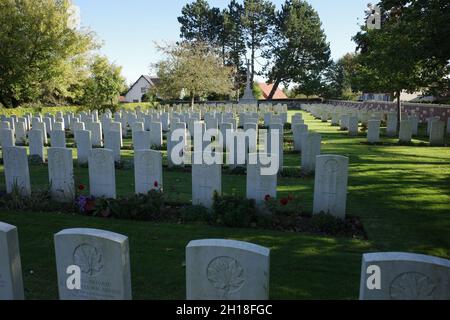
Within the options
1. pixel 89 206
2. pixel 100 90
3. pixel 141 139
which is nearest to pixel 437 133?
pixel 141 139

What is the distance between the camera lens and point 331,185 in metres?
6.87

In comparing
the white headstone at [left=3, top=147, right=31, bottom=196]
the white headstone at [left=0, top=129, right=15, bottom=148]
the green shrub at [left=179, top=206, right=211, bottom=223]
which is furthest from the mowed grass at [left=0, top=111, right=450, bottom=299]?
the white headstone at [left=0, top=129, right=15, bottom=148]

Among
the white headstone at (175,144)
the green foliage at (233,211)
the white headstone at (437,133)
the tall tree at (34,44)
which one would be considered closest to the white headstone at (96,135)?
the white headstone at (175,144)

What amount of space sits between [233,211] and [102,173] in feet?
9.15

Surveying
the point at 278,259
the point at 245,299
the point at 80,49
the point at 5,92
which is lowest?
the point at 278,259

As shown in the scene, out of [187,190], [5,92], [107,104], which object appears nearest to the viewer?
[187,190]

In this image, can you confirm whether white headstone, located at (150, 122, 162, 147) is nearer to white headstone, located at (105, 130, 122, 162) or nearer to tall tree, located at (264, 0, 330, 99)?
white headstone, located at (105, 130, 122, 162)

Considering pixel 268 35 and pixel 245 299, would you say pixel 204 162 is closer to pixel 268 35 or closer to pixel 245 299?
pixel 245 299

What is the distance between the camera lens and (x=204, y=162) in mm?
7449

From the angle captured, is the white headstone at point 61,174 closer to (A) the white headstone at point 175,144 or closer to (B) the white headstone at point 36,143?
(A) the white headstone at point 175,144

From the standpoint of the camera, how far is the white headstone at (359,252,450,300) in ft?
10.0

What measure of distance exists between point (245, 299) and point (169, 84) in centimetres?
3405

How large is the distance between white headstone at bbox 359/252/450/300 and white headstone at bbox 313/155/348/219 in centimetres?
364
